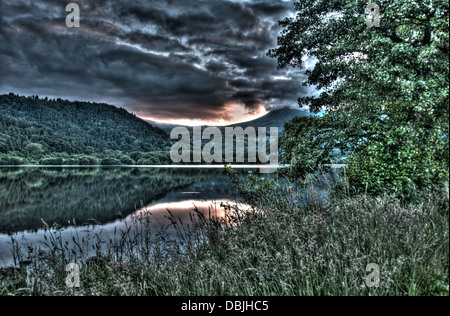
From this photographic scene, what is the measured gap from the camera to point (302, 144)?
408 inches

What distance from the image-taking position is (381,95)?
26.0 feet

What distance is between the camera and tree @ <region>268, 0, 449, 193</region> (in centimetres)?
583

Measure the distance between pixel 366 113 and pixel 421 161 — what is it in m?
2.54

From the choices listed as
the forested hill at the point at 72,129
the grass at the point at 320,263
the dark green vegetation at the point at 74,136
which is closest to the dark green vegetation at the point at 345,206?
the grass at the point at 320,263

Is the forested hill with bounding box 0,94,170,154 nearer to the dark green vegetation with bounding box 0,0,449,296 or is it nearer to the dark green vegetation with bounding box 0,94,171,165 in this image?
the dark green vegetation with bounding box 0,94,171,165

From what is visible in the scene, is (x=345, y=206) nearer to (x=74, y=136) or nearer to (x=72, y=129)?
(x=74, y=136)

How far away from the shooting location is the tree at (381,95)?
5828 mm

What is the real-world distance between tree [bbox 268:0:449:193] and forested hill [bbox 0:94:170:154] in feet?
383

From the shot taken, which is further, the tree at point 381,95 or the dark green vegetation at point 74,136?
the dark green vegetation at point 74,136

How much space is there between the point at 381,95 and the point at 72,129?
156 meters

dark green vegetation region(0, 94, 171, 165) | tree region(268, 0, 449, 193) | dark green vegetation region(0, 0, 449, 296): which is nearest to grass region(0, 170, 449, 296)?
dark green vegetation region(0, 0, 449, 296)

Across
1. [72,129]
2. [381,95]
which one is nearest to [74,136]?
[72,129]

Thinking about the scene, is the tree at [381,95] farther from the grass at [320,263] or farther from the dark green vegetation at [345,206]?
the grass at [320,263]

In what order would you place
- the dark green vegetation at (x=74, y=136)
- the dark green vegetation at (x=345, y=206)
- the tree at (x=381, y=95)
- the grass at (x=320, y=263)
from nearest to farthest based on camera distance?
1. the grass at (x=320, y=263)
2. the dark green vegetation at (x=345, y=206)
3. the tree at (x=381, y=95)
4. the dark green vegetation at (x=74, y=136)
